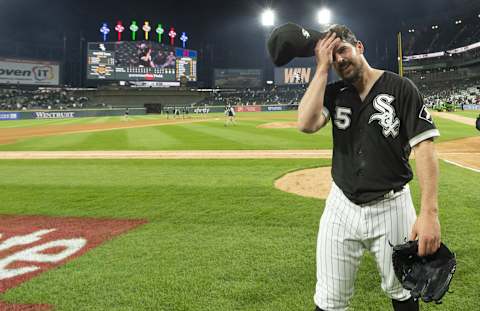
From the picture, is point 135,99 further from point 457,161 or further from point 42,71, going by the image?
point 457,161

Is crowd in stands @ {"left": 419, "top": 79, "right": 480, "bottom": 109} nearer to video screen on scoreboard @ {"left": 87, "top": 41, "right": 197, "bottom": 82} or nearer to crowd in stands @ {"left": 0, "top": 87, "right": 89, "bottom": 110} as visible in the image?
video screen on scoreboard @ {"left": 87, "top": 41, "right": 197, "bottom": 82}

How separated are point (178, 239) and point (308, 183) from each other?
12.4 ft

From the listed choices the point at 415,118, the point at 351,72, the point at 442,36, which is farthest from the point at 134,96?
the point at 415,118

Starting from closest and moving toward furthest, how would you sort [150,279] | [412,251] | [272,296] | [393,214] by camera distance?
[412,251]
[393,214]
[272,296]
[150,279]

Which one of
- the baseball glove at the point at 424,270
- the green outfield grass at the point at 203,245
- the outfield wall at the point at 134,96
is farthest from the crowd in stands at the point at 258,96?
the baseball glove at the point at 424,270

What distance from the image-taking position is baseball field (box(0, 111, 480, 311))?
3.15 m

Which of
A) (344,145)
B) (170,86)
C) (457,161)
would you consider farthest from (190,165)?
(170,86)

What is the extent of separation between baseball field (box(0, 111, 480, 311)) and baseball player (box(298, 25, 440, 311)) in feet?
3.41

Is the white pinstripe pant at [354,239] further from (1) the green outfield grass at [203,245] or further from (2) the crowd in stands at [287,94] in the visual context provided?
(2) the crowd in stands at [287,94]

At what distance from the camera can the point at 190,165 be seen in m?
10.1

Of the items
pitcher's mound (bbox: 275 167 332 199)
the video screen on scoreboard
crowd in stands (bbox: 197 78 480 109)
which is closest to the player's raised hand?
pitcher's mound (bbox: 275 167 332 199)

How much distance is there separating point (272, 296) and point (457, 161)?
907 cm

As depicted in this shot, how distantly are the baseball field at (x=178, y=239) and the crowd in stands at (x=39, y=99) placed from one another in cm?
5139

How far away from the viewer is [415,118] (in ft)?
6.17
